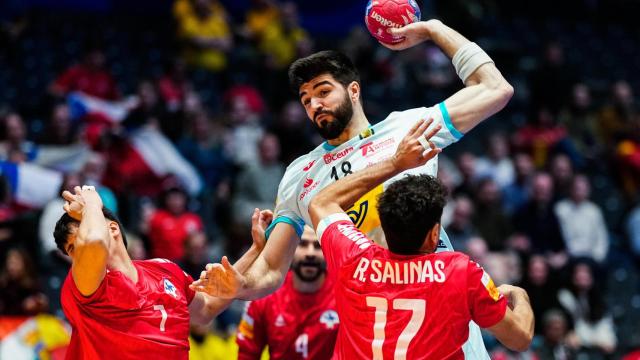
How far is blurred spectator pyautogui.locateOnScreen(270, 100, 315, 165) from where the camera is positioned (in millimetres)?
14281

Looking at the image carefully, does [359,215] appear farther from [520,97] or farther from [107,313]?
[520,97]

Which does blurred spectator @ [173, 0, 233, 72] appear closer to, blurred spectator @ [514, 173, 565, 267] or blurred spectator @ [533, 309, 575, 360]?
blurred spectator @ [514, 173, 565, 267]

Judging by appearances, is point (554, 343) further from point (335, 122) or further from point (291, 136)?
point (335, 122)

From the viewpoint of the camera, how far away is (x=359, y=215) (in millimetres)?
6156

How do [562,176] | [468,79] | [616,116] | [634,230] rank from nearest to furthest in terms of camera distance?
[468,79] < [634,230] < [562,176] < [616,116]

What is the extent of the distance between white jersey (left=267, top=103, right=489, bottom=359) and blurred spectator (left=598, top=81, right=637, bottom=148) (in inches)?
456

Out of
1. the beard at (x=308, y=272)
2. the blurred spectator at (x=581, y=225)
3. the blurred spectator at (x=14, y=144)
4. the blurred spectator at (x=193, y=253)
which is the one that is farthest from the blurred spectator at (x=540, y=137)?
the beard at (x=308, y=272)

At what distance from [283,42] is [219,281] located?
11.2m

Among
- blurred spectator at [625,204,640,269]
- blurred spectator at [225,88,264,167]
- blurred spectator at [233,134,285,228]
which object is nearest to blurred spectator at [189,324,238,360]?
blurred spectator at [233,134,285,228]

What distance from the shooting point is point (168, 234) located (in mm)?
12188

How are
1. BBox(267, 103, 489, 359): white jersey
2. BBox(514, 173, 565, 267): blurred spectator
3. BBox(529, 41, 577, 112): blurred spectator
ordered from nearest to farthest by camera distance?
1. BBox(267, 103, 489, 359): white jersey
2. BBox(514, 173, 565, 267): blurred spectator
3. BBox(529, 41, 577, 112): blurred spectator

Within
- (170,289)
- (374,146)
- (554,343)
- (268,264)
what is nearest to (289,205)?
(268,264)

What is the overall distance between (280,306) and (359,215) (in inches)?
69.2

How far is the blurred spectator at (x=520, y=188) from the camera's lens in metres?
15.5
